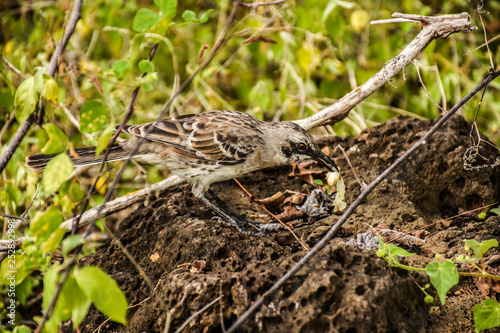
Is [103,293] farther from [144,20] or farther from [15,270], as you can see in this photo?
[144,20]

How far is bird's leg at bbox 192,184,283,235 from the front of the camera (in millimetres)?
4502

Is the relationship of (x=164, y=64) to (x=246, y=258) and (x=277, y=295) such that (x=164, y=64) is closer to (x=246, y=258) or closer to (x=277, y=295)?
(x=246, y=258)

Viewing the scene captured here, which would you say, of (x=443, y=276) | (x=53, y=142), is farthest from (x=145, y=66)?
(x=443, y=276)

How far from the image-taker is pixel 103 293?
2.66m

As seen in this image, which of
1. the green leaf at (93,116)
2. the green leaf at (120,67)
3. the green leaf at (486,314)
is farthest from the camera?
the green leaf at (120,67)

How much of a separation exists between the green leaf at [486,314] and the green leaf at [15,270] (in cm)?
328

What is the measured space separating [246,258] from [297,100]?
486 cm

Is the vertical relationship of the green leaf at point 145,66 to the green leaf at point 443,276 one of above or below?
above

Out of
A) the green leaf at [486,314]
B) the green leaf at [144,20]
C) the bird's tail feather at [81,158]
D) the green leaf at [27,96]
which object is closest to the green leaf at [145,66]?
the green leaf at [144,20]

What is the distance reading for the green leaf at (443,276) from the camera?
3.09 metres

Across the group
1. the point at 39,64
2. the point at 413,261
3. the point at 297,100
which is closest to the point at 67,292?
the point at 413,261

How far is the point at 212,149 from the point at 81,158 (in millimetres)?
1454

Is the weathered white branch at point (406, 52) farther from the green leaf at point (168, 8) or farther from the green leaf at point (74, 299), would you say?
the green leaf at point (74, 299)

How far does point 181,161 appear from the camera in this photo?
Result: 5.30 meters
